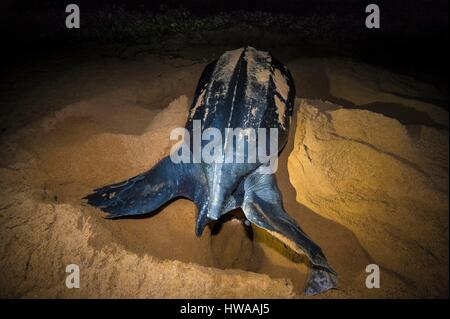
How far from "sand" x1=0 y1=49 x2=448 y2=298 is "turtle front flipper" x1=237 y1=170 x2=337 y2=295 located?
0.08 meters

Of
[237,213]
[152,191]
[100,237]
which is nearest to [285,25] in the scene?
[237,213]

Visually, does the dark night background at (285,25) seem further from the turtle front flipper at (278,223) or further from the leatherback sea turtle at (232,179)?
the turtle front flipper at (278,223)

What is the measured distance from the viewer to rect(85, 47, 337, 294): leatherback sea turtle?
60.0 inches

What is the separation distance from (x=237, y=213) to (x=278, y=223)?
52 cm

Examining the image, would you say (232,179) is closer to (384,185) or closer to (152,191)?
(152,191)

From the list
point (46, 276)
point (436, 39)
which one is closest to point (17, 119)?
point (46, 276)

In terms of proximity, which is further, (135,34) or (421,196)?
(135,34)

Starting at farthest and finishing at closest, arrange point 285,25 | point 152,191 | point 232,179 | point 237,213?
point 285,25 → point 237,213 → point 152,191 → point 232,179

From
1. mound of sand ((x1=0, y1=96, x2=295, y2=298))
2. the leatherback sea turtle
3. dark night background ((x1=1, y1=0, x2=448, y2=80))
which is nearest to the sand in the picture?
mound of sand ((x1=0, y1=96, x2=295, y2=298))

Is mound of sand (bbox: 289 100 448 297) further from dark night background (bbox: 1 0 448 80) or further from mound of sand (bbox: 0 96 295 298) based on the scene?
dark night background (bbox: 1 0 448 80)

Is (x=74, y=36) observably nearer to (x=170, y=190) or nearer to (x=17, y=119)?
(x=17, y=119)

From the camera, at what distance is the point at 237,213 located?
2.01 metres
